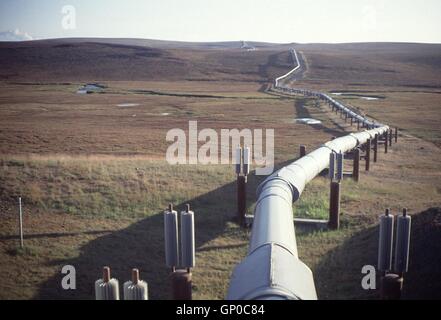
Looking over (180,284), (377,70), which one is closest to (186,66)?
(377,70)

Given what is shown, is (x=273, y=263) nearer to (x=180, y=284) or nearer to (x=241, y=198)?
(x=180, y=284)

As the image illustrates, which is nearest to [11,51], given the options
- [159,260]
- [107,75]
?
[107,75]

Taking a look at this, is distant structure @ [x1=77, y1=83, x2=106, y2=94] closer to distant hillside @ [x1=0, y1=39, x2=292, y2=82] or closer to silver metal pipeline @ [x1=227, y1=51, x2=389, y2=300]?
distant hillside @ [x1=0, y1=39, x2=292, y2=82]

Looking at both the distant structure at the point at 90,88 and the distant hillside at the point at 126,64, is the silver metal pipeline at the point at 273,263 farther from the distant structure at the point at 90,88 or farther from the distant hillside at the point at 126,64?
the distant hillside at the point at 126,64

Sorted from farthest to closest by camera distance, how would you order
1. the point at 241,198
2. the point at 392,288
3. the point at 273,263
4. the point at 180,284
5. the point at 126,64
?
1. the point at 126,64
2. the point at 241,198
3. the point at 392,288
4. the point at 180,284
5. the point at 273,263

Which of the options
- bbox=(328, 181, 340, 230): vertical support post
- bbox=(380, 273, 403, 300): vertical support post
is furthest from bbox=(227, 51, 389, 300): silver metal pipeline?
bbox=(328, 181, 340, 230): vertical support post

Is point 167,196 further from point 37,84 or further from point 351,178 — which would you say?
point 37,84

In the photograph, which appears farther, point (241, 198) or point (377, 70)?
point (377, 70)

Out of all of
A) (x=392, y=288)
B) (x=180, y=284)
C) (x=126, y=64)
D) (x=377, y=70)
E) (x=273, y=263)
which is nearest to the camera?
(x=273, y=263)
